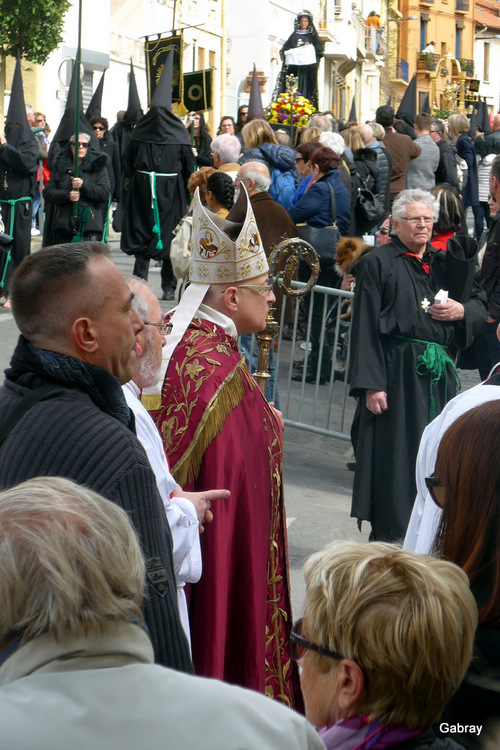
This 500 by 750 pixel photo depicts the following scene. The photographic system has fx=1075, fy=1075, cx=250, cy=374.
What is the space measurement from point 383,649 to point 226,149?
25.2 feet

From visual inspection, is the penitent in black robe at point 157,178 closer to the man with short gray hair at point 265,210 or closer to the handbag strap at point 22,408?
the man with short gray hair at point 265,210

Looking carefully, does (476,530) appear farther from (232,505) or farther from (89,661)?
(232,505)

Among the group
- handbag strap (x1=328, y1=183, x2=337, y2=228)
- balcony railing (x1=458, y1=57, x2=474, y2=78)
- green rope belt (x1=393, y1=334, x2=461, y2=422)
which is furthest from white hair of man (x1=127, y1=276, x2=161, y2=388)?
balcony railing (x1=458, y1=57, x2=474, y2=78)

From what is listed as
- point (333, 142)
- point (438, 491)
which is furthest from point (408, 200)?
point (333, 142)

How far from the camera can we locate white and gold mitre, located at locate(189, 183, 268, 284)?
12.2ft

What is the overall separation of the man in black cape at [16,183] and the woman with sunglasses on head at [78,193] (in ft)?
1.25

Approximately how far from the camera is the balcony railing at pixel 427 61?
216ft

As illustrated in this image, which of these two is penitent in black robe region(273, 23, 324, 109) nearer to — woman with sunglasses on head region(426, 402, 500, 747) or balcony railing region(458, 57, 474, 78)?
woman with sunglasses on head region(426, 402, 500, 747)

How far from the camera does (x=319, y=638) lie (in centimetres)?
194

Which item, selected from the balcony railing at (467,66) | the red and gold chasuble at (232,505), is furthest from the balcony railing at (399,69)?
the red and gold chasuble at (232,505)

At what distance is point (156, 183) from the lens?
11633 mm

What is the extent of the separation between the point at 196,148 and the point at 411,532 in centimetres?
1137

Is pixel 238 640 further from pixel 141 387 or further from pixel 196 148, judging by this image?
pixel 196 148

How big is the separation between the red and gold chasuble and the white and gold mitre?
0.20 meters
